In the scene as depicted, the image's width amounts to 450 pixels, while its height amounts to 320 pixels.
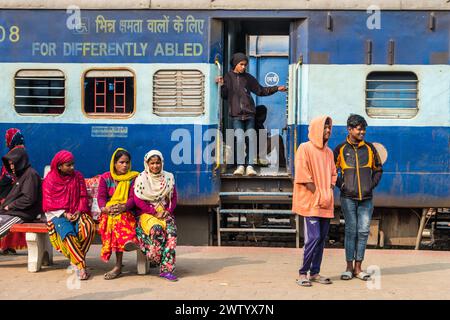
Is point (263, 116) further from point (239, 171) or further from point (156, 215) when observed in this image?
point (156, 215)

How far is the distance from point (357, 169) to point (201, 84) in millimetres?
3314

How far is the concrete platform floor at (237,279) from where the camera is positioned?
25.1 ft

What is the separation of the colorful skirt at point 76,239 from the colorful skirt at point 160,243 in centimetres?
54

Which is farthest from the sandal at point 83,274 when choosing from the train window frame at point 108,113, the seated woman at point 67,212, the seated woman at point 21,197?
the train window frame at point 108,113

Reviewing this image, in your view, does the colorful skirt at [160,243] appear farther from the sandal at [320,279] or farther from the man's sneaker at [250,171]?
the man's sneaker at [250,171]

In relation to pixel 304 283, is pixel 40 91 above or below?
above

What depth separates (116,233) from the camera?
8.34 meters

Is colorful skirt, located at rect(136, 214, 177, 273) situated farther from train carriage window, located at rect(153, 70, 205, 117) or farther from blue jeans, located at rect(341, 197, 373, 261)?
train carriage window, located at rect(153, 70, 205, 117)

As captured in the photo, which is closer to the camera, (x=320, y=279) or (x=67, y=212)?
(x=320, y=279)

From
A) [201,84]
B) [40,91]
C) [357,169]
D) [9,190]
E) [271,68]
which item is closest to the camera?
[357,169]

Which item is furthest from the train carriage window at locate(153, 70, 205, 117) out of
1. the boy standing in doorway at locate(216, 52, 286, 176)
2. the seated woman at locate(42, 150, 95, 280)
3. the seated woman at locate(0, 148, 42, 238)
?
the seated woman at locate(42, 150, 95, 280)

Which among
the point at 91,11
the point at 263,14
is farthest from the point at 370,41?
the point at 91,11

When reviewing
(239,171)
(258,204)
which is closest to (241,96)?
(239,171)

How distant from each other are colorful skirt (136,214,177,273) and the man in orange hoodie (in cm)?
127
